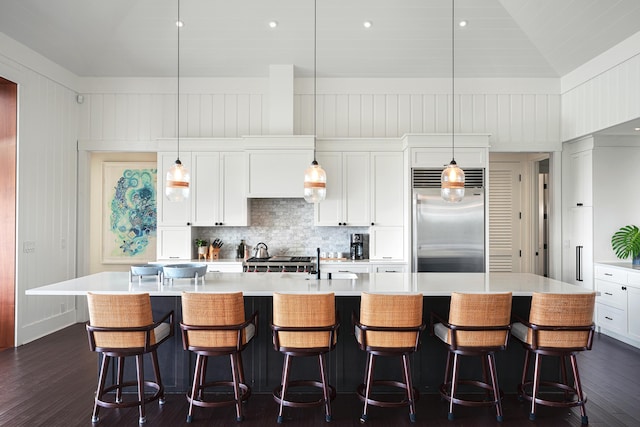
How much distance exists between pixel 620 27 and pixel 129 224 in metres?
7.66

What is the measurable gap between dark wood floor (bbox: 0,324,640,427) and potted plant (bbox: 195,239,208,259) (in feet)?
7.33

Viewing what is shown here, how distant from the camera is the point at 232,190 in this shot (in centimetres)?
618

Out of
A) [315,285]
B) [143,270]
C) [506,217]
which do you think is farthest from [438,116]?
[143,270]

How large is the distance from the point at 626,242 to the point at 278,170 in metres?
4.64

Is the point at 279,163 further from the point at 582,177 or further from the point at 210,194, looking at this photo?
the point at 582,177

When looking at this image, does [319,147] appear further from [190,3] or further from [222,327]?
[222,327]

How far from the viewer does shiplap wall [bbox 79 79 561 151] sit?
634 cm

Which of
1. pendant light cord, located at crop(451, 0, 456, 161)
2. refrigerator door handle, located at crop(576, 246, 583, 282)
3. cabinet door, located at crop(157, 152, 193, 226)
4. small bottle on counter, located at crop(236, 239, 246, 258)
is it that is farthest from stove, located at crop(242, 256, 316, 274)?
refrigerator door handle, located at crop(576, 246, 583, 282)

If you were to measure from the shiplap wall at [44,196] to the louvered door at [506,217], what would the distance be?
6.90m

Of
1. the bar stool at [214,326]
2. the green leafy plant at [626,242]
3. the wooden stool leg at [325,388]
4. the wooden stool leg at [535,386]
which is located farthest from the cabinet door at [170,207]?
the green leafy plant at [626,242]

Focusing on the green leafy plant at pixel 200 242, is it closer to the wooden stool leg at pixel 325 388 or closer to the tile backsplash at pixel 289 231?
the tile backsplash at pixel 289 231

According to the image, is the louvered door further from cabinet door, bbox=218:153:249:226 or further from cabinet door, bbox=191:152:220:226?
cabinet door, bbox=191:152:220:226

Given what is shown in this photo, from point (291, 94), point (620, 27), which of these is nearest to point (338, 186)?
point (291, 94)

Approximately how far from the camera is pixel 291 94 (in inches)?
244
